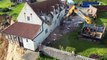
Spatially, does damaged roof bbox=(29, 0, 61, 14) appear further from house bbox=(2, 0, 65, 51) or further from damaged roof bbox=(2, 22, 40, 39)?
damaged roof bbox=(2, 22, 40, 39)

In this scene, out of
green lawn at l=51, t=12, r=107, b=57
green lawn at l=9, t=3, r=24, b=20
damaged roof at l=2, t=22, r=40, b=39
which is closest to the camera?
green lawn at l=51, t=12, r=107, b=57

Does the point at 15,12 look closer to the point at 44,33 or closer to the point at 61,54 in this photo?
the point at 44,33

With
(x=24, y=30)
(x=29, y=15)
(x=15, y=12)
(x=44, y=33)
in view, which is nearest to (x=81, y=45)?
(x=44, y=33)

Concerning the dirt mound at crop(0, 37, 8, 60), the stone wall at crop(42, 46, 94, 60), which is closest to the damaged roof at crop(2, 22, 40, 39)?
the stone wall at crop(42, 46, 94, 60)

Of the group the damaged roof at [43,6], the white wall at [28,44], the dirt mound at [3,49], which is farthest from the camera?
the dirt mound at [3,49]

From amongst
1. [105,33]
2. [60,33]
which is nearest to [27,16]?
[60,33]

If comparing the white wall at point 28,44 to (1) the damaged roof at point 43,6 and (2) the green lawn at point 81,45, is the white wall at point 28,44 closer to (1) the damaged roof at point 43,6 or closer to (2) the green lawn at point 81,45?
(2) the green lawn at point 81,45

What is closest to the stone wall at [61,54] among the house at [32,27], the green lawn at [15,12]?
the house at [32,27]

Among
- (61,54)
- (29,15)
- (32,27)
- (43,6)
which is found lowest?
(61,54)

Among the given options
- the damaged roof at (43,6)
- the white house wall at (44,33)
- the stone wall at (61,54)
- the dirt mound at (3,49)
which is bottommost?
the dirt mound at (3,49)
